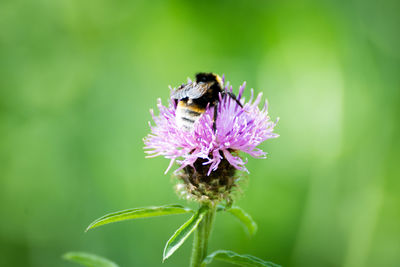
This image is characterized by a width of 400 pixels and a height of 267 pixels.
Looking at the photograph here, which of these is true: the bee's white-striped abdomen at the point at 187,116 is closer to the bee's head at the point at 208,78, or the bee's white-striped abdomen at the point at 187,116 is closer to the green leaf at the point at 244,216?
the bee's head at the point at 208,78

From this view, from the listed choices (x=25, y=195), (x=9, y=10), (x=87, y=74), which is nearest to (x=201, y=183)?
(x=25, y=195)

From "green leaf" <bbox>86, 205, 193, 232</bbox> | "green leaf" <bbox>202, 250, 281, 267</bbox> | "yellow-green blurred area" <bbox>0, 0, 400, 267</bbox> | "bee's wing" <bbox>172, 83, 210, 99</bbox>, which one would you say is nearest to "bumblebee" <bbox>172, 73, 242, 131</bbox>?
"bee's wing" <bbox>172, 83, 210, 99</bbox>

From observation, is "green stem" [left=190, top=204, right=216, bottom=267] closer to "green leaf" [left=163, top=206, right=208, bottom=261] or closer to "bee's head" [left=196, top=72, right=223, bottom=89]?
"green leaf" [left=163, top=206, right=208, bottom=261]

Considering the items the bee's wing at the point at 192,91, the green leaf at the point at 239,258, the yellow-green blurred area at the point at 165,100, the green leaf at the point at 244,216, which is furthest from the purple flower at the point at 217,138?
the yellow-green blurred area at the point at 165,100

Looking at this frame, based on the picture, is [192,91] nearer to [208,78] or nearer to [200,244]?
[208,78]

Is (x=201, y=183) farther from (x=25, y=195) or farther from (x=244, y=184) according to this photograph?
(x=25, y=195)

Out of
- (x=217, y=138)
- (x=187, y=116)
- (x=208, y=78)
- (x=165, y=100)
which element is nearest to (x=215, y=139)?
(x=217, y=138)
